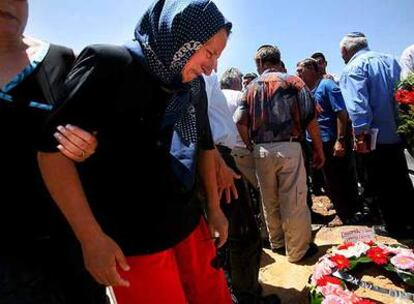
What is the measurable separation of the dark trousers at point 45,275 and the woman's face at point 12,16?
0.70 meters

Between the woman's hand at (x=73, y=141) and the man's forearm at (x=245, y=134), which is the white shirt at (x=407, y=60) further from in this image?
the woman's hand at (x=73, y=141)

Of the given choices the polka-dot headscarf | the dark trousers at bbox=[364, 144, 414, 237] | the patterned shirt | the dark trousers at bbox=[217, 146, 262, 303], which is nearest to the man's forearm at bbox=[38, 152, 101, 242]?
the polka-dot headscarf

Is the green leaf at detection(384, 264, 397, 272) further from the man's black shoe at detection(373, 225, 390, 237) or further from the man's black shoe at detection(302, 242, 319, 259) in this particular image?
the man's black shoe at detection(373, 225, 390, 237)

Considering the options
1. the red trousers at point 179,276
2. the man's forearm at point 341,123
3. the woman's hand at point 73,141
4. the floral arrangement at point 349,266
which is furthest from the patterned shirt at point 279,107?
the woman's hand at point 73,141

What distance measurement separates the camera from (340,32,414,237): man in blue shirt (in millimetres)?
4027

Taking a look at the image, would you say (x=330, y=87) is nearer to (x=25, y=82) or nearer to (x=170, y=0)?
(x=170, y=0)

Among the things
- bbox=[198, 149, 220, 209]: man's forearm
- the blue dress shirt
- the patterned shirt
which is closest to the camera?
bbox=[198, 149, 220, 209]: man's forearm

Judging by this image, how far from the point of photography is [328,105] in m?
5.03

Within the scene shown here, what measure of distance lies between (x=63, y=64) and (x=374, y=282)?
A: 101 inches

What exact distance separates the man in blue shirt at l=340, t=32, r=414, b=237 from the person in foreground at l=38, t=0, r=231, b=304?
2.85 meters

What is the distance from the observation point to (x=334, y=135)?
5.09 m

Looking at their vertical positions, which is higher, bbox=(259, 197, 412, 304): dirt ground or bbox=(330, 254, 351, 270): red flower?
bbox=(330, 254, 351, 270): red flower

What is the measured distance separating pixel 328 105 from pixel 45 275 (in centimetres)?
428

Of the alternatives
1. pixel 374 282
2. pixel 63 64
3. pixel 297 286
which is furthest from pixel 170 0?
pixel 297 286
